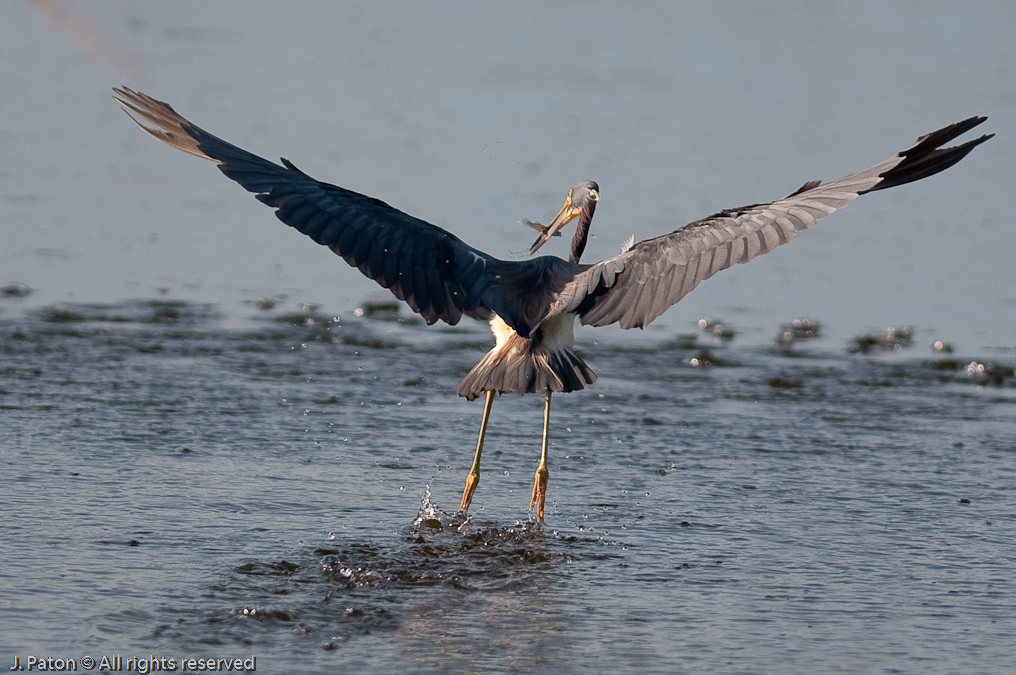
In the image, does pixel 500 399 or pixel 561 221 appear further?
pixel 500 399

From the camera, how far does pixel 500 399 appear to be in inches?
309

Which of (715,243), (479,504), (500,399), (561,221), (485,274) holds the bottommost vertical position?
Answer: (479,504)

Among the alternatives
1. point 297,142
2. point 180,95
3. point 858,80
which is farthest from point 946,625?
point 858,80

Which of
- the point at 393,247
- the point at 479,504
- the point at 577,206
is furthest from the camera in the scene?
the point at 577,206

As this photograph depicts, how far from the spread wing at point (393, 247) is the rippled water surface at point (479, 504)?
0.86 meters

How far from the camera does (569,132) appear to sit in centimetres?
→ 1307

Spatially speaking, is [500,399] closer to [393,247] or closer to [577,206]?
[577,206]

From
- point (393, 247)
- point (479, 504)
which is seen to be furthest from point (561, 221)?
point (479, 504)

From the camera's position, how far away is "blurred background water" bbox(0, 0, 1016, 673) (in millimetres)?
4555

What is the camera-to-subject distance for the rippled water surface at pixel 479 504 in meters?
4.37

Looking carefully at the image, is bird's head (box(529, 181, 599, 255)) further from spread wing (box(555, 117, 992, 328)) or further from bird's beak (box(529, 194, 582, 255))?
spread wing (box(555, 117, 992, 328))

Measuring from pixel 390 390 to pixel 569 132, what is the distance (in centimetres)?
608

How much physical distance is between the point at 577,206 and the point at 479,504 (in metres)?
1.63

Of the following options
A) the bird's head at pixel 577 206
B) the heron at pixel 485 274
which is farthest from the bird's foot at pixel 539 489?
the bird's head at pixel 577 206
